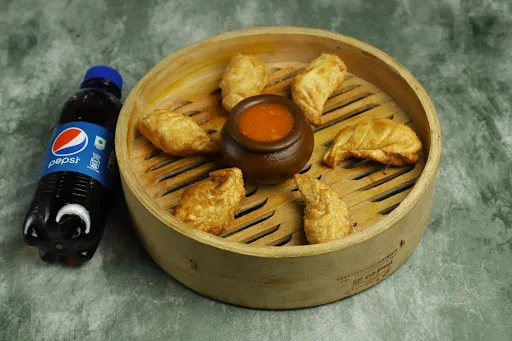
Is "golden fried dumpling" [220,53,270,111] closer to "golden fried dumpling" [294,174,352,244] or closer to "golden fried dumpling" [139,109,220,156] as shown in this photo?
"golden fried dumpling" [139,109,220,156]

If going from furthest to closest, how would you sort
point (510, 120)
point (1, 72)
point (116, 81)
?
point (1, 72) → point (510, 120) → point (116, 81)

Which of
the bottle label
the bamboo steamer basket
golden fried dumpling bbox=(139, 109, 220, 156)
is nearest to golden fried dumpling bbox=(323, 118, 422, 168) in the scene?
the bamboo steamer basket

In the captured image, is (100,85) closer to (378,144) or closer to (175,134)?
(175,134)

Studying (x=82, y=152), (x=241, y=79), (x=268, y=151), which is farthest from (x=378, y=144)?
(x=82, y=152)

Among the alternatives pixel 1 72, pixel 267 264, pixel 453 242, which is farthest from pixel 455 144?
pixel 1 72

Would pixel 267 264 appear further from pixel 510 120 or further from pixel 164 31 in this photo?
pixel 164 31

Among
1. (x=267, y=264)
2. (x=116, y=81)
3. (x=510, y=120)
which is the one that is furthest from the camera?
(x=510, y=120)

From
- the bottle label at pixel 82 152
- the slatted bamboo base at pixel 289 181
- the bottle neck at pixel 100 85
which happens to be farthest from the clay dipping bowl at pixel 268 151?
the bottle neck at pixel 100 85

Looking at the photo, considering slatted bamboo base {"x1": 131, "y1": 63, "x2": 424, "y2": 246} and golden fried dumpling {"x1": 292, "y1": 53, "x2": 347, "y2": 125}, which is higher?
golden fried dumpling {"x1": 292, "y1": 53, "x2": 347, "y2": 125}
